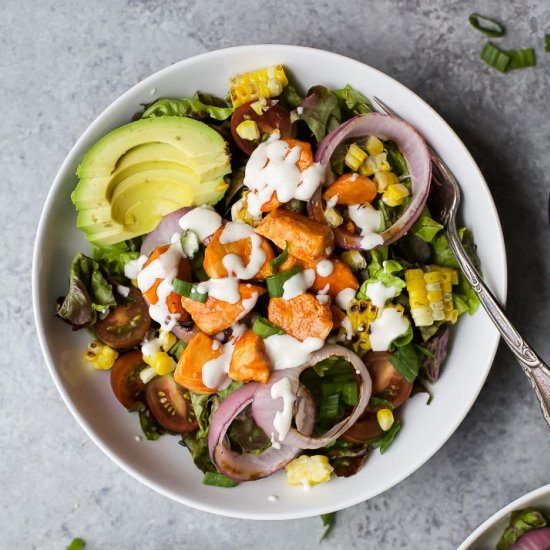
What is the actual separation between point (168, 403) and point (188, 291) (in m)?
0.54

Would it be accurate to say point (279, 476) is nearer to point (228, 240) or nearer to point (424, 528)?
point (424, 528)

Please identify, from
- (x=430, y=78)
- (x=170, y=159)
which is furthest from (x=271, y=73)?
(x=430, y=78)

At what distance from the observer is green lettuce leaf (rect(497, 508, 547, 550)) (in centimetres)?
297

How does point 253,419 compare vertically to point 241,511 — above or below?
above

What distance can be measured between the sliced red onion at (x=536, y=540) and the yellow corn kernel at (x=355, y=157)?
62.0 inches

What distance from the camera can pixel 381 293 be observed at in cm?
291

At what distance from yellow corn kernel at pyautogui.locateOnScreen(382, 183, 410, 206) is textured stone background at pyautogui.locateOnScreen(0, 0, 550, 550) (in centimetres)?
53

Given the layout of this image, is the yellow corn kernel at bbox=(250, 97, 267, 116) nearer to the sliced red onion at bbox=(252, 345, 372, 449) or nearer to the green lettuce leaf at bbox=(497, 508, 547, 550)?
the sliced red onion at bbox=(252, 345, 372, 449)

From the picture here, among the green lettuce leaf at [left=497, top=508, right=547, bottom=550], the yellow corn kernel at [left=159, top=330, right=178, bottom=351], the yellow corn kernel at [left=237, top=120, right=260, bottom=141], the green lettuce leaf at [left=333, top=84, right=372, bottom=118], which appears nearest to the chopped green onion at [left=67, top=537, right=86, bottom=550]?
the yellow corn kernel at [left=159, top=330, right=178, bottom=351]

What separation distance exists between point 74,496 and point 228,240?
1.45m

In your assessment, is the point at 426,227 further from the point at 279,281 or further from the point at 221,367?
the point at 221,367

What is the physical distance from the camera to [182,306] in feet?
9.82

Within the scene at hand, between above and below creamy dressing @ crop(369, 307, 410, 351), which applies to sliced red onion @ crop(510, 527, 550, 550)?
below

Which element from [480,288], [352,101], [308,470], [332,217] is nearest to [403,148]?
[352,101]
